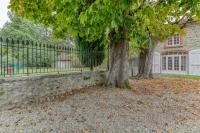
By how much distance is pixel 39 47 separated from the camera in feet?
26.5

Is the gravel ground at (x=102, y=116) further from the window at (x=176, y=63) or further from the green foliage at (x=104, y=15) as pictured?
the window at (x=176, y=63)

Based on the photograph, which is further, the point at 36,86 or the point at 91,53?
the point at 91,53

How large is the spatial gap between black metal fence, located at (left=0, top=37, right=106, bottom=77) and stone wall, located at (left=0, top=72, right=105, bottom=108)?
37 cm

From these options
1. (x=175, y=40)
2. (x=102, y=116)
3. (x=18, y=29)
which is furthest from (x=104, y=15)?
(x=18, y=29)

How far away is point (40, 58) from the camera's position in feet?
27.5

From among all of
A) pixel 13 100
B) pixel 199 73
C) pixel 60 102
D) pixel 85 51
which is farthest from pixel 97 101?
pixel 199 73

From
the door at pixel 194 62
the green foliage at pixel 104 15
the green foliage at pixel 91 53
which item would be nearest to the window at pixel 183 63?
the door at pixel 194 62

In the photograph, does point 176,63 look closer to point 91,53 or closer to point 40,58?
point 91,53

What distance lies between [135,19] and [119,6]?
3.35 metres

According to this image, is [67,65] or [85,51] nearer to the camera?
[67,65]

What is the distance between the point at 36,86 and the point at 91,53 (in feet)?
15.0

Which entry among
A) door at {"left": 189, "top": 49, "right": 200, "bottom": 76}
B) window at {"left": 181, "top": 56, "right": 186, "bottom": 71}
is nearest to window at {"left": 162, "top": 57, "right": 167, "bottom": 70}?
window at {"left": 181, "top": 56, "right": 186, "bottom": 71}

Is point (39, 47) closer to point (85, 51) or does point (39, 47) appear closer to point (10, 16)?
point (85, 51)

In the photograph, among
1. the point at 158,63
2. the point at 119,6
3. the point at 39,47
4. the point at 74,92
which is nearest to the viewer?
the point at 119,6
